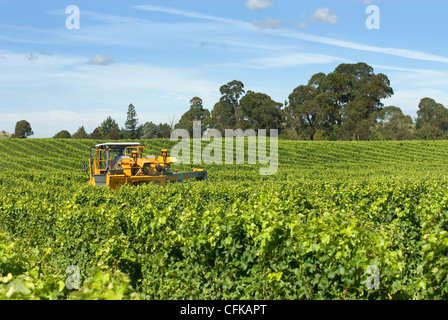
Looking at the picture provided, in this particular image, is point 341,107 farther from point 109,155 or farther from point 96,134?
point 109,155

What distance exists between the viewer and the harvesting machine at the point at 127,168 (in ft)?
64.0

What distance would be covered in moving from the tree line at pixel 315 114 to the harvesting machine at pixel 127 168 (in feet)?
194

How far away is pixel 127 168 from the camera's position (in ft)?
65.4

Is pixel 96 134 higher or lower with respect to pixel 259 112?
lower

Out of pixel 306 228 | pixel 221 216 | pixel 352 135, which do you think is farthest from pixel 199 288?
pixel 352 135

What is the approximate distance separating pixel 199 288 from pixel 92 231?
2998 millimetres

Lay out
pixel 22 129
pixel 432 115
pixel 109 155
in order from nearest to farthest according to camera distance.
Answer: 1. pixel 109 155
2. pixel 22 129
3. pixel 432 115

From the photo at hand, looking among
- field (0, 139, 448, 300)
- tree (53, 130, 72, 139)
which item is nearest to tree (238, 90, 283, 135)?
tree (53, 130, 72, 139)

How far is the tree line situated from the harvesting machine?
59.2m

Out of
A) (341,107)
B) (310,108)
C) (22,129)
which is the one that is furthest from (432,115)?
(22,129)

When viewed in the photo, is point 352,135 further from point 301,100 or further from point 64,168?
point 64,168

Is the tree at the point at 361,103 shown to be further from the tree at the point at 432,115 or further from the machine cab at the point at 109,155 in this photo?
the machine cab at the point at 109,155

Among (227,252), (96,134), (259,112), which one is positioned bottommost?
(227,252)

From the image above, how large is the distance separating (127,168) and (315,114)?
2977 inches
